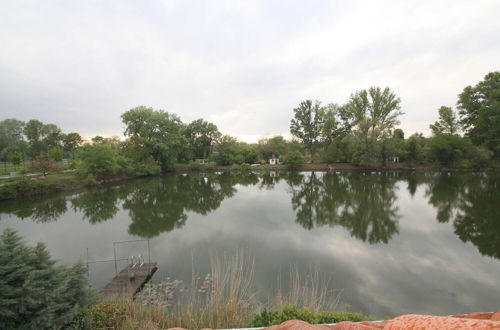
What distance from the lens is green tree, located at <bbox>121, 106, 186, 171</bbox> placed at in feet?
113

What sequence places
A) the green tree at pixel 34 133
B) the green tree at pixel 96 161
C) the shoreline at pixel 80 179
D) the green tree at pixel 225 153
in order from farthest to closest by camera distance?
the green tree at pixel 34 133 < the green tree at pixel 225 153 < the green tree at pixel 96 161 < the shoreline at pixel 80 179

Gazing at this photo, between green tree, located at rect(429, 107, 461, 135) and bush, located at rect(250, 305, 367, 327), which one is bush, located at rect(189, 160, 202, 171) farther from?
green tree, located at rect(429, 107, 461, 135)

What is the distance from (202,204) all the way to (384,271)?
1194 centimetres

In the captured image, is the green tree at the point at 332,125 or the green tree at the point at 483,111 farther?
the green tree at the point at 332,125

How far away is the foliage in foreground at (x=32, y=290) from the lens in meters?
2.08

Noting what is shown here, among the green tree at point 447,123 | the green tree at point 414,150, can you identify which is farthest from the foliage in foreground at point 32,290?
the green tree at point 447,123

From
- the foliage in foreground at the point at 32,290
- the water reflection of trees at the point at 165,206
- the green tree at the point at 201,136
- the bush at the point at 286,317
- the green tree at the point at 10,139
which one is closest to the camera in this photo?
the foliage in foreground at the point at 32,290

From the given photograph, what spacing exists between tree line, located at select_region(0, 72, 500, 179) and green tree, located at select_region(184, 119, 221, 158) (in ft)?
0.68

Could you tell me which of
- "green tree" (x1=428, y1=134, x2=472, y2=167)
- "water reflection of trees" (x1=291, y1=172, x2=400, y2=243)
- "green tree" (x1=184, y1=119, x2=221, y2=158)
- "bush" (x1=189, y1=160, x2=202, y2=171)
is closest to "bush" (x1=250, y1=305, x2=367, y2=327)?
"water reflection of trees" (x1=291, y1=172, x2=400, y2=243)

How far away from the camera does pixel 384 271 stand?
6.81 meters

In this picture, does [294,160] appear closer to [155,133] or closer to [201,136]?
[201,136]

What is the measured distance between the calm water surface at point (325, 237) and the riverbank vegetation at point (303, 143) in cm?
1458

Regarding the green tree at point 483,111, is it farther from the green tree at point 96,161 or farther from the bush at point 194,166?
the green tree at point 96,161

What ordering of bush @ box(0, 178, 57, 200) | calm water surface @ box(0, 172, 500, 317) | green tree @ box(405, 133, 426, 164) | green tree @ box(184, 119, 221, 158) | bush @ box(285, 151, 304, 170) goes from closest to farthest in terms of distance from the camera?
1. calm water surface @ box(0, 172, 500, 317)
2. bush @ box(0, 178, 57, 200)
3. green tree @ box(405, 133, 426, 164)
4. bush @ box(285, 151, 304, 170)
5. green tree @ box(184, 119, 221, 158)
